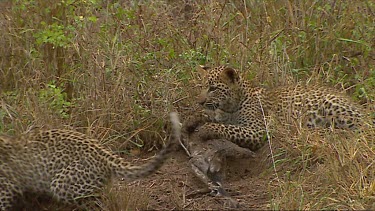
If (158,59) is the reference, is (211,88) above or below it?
below


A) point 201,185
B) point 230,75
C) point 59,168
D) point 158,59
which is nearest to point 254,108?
point 230,75

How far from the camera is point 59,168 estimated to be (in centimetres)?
689

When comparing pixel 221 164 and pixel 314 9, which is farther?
pixel 314 9

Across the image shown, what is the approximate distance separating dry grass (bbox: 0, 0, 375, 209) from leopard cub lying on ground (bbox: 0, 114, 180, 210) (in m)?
0.79

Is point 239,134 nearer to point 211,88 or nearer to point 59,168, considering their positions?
point 211,88

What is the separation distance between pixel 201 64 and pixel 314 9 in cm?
149

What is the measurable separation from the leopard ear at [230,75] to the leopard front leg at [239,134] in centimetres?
47

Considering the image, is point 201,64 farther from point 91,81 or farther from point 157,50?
point 91,81

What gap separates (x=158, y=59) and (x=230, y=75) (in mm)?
804

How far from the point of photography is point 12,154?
6.99m

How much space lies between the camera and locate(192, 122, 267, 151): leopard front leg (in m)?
8.14

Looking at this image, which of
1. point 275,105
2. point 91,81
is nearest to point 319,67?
point 275,105

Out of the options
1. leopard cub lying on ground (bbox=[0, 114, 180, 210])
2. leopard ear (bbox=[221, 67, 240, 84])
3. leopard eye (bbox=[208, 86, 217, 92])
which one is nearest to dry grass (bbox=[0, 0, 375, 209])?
leopard eye (bbox=[208, 86, 217, 92])

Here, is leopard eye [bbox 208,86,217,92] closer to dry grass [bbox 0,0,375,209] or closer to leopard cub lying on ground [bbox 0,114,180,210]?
dry grass [bbox 0,0,375,209]
